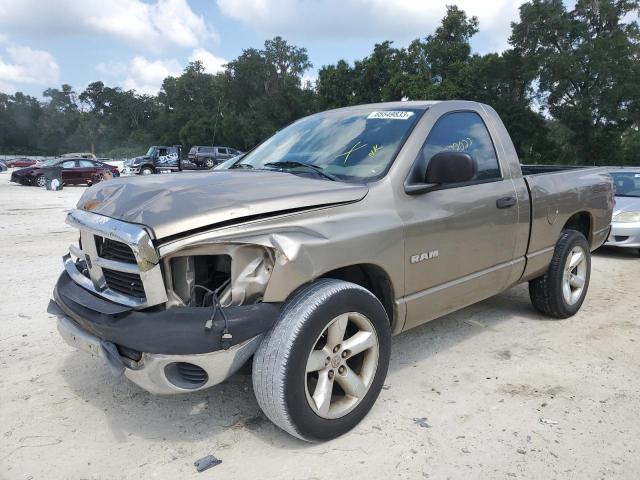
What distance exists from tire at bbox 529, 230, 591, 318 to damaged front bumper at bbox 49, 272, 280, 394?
3029mm

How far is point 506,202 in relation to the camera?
3791 millimetres

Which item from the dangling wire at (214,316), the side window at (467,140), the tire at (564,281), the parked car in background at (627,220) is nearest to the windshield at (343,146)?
the side window at (467,140)

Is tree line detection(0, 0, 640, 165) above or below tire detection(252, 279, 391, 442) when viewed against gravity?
above

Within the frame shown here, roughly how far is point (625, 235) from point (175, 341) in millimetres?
7775

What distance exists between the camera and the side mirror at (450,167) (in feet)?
9.91

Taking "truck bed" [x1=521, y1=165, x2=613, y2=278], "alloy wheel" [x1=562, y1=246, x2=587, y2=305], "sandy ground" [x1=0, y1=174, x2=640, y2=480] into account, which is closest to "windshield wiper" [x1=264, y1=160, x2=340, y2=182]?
"sandy ground" [x1=0, y1=174, x2=640, y2=480]

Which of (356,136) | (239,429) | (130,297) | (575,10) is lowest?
(239,429)

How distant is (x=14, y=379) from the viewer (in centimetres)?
352

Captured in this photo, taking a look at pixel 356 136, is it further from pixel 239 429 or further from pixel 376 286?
pixel 239 429

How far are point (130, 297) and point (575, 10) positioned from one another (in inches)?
1639

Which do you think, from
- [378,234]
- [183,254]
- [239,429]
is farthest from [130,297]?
[378,234]

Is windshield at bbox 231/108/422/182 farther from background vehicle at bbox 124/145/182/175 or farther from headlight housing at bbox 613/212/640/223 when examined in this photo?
background vehicle at bbox 124/145/182/175

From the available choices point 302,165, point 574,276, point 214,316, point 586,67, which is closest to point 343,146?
point 302,165

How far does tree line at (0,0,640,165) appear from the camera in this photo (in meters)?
32.8
